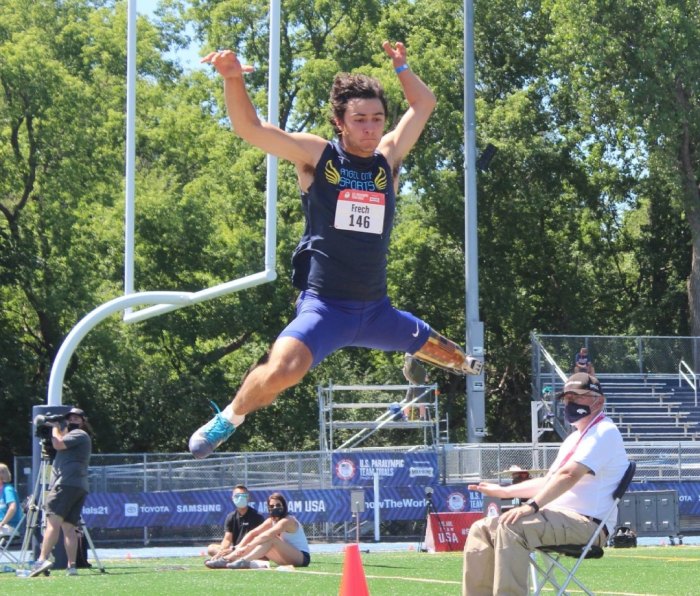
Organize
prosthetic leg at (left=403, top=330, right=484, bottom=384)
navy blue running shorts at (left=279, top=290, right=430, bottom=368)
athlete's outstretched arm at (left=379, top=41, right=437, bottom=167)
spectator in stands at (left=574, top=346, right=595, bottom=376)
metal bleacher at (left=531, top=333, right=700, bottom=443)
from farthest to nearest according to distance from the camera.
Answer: metal bleacher at (left=531, top=333, right=700, bottom=443)
spectator in stands at (left=574, top=346, right=595, bottom=376)
prosthetic leg at (left=403, top=330, right=484, bottom=384)
athlete's outstretched arm at (left=379, top=41, right=437, bottom=167)
navy blue running shorts at (left=279, top=290, right=430, bottom=368)

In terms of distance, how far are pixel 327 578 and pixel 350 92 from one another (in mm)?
6362

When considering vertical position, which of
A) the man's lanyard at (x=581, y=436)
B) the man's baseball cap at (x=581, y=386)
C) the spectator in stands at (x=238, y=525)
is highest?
the man's baseball cap at (x=581, y=386)

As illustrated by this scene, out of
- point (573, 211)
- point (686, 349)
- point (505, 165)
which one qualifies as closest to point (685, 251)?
point (573, 211)

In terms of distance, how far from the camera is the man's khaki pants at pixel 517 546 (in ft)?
23.1

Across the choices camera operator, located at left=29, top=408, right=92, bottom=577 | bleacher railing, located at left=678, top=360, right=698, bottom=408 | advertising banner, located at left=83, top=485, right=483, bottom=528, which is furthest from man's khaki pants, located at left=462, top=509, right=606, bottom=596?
bleacher railing, located at left=678, top=360, right=698, bottom=408

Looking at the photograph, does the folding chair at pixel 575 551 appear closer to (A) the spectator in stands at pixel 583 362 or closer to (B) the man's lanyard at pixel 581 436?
(B) the man's lanyard at pixel 581 436

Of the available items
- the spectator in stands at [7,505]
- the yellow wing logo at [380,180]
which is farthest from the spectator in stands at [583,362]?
the yellow wing logo at [380,180]

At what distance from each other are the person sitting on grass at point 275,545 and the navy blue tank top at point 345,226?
Answer: 24.9ft

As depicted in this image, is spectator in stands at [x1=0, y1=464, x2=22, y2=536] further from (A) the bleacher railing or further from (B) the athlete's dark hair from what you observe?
(A) the bleacher railing

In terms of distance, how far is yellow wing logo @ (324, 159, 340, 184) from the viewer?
6016 millimetres

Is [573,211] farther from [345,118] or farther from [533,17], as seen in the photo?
[345,118]

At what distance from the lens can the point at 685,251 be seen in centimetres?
3678

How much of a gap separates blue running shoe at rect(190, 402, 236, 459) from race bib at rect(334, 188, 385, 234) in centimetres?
104

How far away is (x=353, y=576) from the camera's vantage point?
264 inches
